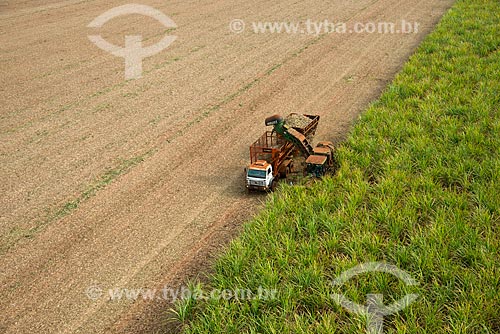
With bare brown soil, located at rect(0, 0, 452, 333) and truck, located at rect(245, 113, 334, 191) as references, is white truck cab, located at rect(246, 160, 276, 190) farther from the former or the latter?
bare brown soil, located at rect(0, 0, 452, 333)

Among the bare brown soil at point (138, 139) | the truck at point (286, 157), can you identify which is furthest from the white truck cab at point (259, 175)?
the bare brown soil at point (138, 139)

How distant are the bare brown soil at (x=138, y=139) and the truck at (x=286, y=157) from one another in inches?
18.3

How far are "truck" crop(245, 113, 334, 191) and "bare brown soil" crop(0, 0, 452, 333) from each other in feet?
1.52

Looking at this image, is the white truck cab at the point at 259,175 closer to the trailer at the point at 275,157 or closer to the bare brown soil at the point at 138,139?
the trailer at the point at 275,157

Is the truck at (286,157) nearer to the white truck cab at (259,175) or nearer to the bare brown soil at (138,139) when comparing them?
the white truck cab at (259,175)

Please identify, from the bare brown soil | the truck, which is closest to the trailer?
the truck

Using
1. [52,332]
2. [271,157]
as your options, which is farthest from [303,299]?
[271,157]

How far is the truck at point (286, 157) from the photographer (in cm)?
872

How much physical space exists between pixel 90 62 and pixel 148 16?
7.89 m

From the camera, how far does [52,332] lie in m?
6.14

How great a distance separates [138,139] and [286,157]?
383 centimetres

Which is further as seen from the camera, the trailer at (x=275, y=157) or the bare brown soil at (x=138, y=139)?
the trailer at (x=275, y=157)

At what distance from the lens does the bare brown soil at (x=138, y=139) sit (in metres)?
7.05

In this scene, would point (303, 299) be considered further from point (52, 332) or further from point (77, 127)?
point (77, 127)
